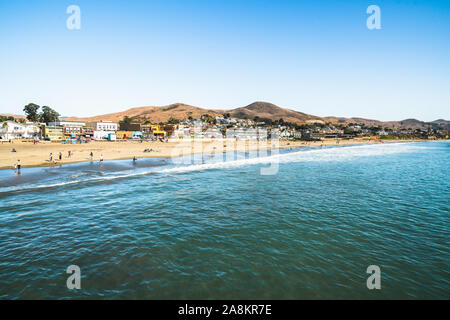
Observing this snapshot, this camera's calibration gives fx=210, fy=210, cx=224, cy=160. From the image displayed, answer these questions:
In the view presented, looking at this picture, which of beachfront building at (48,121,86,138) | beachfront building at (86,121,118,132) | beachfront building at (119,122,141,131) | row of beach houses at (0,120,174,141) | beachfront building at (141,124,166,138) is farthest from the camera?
beachfront building at (141,124,166,138)

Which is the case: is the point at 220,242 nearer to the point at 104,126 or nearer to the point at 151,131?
the point at 151,131

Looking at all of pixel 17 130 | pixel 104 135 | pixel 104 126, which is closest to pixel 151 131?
pixel 104 126

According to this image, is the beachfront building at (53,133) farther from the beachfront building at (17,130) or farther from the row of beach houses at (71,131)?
the beachfront building at (17,130)

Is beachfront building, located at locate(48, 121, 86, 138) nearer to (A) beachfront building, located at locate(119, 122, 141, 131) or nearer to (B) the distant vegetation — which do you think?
(A) beachfront building, located at locate(119, 122, 141, 131)

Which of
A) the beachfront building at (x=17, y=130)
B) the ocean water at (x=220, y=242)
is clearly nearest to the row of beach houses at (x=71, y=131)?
the beachfront building at (x=17, y=130)

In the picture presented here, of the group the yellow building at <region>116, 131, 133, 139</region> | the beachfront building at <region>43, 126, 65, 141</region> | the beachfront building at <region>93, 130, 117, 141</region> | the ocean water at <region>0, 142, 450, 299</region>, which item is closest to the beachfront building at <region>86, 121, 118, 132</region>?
the yellow building at <region>116, 131, 133, 139</region>

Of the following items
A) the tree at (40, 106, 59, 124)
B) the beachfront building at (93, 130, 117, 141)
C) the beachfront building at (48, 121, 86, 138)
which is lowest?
the beachfront building at (93, 130, 117, 141)
